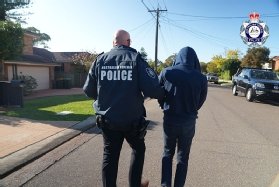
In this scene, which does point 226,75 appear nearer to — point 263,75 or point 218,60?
point 218,60

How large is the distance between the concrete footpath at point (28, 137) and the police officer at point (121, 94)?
210 centimetres

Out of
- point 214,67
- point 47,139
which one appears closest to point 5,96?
point 47,139

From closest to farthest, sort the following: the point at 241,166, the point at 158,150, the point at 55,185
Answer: the point at 55,185, the point at 241,166, the point at 158,150

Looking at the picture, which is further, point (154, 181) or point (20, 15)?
point (20, 15)

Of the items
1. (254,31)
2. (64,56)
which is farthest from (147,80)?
(64,56)

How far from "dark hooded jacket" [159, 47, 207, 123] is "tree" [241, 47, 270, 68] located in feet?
182

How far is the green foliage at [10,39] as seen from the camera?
1334cm

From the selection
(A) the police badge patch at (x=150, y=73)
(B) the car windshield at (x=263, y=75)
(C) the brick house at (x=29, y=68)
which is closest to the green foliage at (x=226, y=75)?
(C) the brick house at (x=29, y=68)

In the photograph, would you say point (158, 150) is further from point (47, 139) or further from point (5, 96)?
point (5, 96)

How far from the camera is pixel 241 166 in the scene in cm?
561

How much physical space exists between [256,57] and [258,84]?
42.9 meters

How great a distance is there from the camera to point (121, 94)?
11.8 ft

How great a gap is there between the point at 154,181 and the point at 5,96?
9.58m

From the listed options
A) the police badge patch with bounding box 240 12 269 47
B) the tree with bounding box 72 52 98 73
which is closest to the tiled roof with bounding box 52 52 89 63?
the tree with bounding box 72 52 98 73
